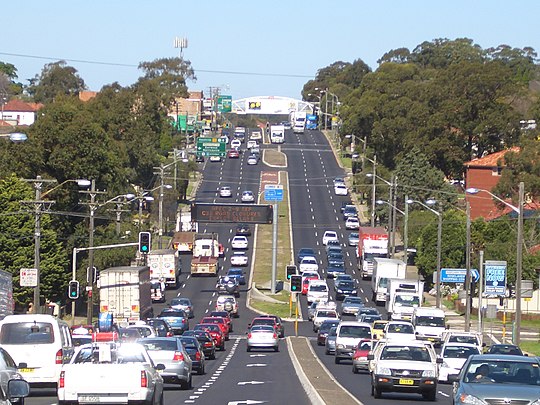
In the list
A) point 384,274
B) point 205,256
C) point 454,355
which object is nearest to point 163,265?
point 205,256

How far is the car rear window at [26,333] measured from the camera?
28.6m

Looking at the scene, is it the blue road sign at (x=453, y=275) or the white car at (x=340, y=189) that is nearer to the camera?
the blue road sign at (x=453, y=275)

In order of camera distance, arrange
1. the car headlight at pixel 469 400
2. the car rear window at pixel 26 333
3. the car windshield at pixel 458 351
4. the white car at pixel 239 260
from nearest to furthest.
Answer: the car headlight at pixel 469 400
the car rear window at pixel 26 333
the car windshield at pixel 458 351
the white car at pixel 239 260

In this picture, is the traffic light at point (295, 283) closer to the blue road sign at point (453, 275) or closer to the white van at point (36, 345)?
the blue road sign at point (453, 275)

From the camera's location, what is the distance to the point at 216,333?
54.9 metres

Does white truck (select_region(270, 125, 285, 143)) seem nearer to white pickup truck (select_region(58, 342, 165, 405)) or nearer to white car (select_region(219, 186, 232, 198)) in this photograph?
white car (select_region(219, 186, 232, 198))

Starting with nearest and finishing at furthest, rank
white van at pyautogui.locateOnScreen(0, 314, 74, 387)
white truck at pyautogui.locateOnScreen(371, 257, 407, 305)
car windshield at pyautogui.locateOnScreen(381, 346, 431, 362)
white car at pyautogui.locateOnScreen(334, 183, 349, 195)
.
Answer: white van at pyautogui.locateOnScreen(0, 314, 74, 387)
car windshield at pyautogui.locateOnScreen(381, 346, 431, 362)
white truck at pyautogui.locateOnScreen(371, 257, 407, 305)
white car at pyautogui.locateOnScreen(334, 183, 349, 195)

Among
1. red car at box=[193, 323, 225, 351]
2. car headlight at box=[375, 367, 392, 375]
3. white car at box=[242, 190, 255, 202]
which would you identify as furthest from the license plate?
white car at box=[242, 190, 255, 202]

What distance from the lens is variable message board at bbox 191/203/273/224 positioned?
9819 centimetres

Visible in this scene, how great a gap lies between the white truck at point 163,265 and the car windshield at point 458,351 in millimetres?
49062

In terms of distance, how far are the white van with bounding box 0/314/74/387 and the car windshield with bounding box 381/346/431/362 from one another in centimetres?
786

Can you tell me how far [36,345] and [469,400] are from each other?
1197cm

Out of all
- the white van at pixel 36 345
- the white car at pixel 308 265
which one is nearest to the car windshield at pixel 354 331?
the white van at pixel 36 345

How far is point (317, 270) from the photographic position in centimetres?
9225
